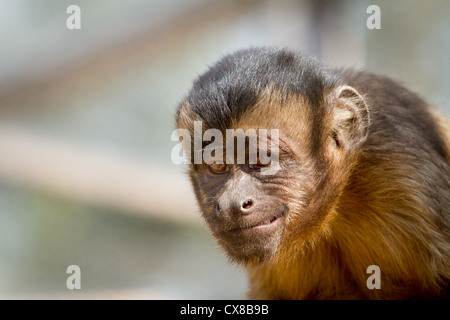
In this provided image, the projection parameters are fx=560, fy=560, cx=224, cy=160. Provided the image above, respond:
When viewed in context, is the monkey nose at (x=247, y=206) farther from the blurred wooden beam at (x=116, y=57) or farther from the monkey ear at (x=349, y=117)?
the blurred wooden beam at (x=116, y=57)

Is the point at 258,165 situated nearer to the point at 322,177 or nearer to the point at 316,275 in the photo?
the point at 322,177

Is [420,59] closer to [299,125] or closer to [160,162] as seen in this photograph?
[160,162]

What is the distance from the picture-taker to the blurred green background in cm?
1009

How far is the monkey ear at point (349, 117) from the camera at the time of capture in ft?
16.4

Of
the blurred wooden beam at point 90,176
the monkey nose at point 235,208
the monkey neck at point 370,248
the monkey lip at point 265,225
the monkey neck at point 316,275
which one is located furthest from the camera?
the blurred wooden beam at point 90,176

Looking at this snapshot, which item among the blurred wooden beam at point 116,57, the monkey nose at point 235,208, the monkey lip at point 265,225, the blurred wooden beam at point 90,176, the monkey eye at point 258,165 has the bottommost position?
the monkey lip at point 265,225

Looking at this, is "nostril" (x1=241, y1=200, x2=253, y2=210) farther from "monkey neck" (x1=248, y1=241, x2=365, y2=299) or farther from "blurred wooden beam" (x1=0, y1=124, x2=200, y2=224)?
"blurred wooden beam" (x1=0, y1=124, x2=200, y2=224)

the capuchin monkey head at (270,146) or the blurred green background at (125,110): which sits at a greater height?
the blurred green background at (125,110)

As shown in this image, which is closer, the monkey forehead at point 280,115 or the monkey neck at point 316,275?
the monkey forehead at point 280,115

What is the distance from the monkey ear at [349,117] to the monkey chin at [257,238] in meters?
0.90

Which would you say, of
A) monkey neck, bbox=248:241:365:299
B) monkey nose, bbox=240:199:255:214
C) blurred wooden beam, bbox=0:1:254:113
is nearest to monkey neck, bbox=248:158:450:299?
monkey neck, bbox=248:241:365:299

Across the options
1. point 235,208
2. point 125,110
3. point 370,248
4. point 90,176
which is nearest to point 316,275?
point 370,248

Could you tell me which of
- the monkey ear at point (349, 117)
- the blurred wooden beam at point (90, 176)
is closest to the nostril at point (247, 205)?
the monkey ear at point (349, 117)
